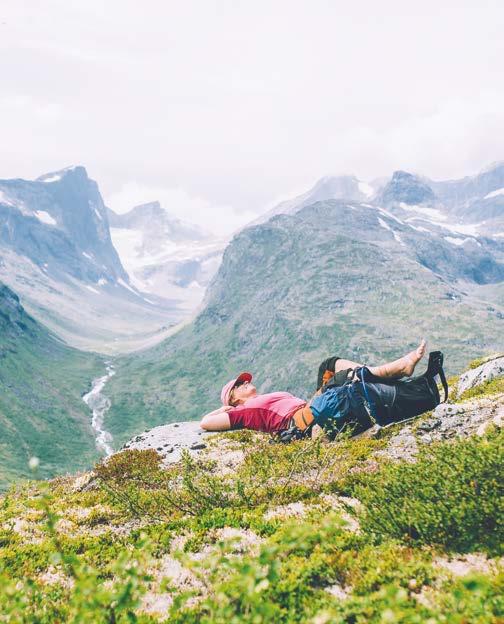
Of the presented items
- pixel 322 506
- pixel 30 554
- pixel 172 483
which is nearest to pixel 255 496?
pixel 322 506

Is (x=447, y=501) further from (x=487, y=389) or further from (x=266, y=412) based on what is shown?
(x=487, y=389)

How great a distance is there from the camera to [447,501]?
6773mm

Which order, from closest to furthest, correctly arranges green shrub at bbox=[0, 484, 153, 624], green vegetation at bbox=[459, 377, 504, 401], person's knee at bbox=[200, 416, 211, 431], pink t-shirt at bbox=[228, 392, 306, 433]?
green shrub at bbox=[0, 484, 153, 624], green vegetation at bbox=[459, 377, 504, 401], pink t-shirt at bbox=[228, 392, 306, 433], person's knee at bbox=[200, 416, 211, 431]

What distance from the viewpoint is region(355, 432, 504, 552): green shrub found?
6.41 meters

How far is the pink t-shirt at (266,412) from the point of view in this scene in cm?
1444

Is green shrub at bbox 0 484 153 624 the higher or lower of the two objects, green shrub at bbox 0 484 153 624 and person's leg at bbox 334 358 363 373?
the lower

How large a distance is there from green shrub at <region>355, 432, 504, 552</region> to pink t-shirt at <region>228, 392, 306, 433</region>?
6.58m

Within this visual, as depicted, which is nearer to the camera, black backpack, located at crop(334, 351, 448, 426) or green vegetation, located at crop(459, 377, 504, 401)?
black backpack, located at crop(334, 351, 448, 426)

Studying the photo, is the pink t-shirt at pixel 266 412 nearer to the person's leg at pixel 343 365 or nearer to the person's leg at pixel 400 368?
the person's leg at pixel 343 365

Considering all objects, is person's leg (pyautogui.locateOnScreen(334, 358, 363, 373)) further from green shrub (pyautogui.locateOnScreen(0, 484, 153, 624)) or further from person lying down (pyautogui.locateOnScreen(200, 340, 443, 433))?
green shrub (pyautogui.locateOnScreen(0, 484, 153, 624))

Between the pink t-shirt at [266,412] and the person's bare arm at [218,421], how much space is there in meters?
0.18

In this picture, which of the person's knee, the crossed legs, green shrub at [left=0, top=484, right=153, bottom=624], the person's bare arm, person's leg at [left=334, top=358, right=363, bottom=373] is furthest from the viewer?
the person's knee

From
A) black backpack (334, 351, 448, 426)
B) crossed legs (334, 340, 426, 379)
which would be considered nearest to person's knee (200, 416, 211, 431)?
black backpack (334, 351, 448, 426)

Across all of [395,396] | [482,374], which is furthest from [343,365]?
[482,374]
